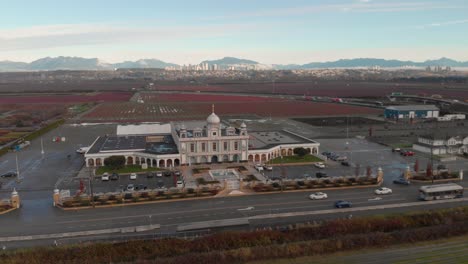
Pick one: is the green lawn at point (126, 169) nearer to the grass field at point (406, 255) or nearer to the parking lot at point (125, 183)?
the parking lot at point (125, 183)

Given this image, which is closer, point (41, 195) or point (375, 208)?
point (375, 208)

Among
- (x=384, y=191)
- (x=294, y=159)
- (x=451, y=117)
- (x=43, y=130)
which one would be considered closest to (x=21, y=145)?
(x=43, y=130)

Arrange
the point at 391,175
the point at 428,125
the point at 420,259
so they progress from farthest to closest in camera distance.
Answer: the point at 428,125
the point at 391,175
the point at 420,259

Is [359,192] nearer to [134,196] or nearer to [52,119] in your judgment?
[134,196]

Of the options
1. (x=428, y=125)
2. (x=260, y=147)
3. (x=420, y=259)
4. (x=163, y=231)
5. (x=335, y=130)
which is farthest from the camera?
(x=428, y=125)

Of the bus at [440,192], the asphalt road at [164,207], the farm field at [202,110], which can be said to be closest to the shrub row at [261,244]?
the asphalt road at [164,207]

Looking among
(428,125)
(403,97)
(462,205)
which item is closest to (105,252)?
(462,205)

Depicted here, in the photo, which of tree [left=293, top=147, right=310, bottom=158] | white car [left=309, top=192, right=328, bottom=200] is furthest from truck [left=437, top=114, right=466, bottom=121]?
white car [left=309, top=192, right=328, bottom=200]
